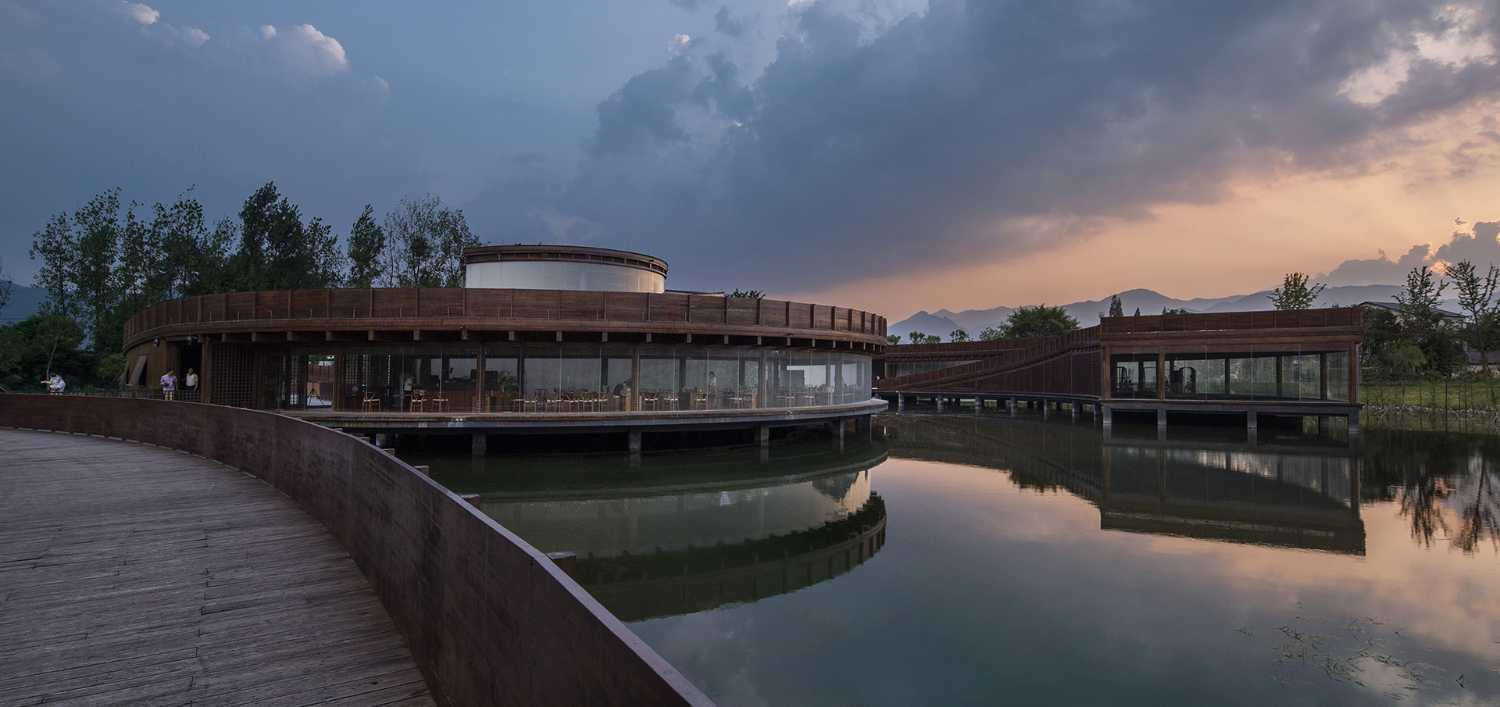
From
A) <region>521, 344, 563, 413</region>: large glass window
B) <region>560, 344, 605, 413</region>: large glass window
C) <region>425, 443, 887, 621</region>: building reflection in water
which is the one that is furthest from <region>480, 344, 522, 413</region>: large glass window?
<region>425, 443, 887, 621</region>: building reflection in water

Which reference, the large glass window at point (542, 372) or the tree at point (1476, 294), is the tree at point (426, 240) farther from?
the tree at point (1476, 294)

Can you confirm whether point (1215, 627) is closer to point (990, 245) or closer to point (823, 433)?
point (823, 433)

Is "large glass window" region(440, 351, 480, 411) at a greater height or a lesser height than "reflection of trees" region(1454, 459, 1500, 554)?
greater

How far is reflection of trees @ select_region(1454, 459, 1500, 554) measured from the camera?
1202 cm

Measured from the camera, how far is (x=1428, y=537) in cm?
1232

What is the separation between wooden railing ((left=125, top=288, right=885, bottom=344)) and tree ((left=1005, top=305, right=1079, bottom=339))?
55.4 m

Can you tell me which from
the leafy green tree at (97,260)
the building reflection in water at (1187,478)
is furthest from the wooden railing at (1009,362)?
the leafy green tree at (97,260)

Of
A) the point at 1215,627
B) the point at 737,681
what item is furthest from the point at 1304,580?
the point at 737,681

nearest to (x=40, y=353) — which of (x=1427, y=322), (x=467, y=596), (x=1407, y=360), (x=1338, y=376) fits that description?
(x=467, y=596)

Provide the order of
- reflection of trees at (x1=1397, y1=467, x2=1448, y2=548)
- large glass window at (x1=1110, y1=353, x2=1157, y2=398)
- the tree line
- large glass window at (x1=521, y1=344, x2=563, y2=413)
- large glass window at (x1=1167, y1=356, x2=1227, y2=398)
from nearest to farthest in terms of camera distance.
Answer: reflection of trees at (x1=1397, y1=467, x2=1448, y2=548) < large glass window at (x1=521, y1=344, x2=563, y2=413) < large glass window at (x1=1167, y1=356, x2=1227, y2=398) < large glass window at (x1=1110, y1=353, x2=1157, y2=398) < the tree line

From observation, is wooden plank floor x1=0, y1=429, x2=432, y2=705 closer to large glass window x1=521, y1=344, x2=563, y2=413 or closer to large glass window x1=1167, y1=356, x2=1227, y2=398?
large glass window x1=521, y1=344, x2=563, y2=413

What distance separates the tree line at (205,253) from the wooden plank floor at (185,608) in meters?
44.6

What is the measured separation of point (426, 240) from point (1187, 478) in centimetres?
5117

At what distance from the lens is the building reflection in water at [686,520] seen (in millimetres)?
9953
